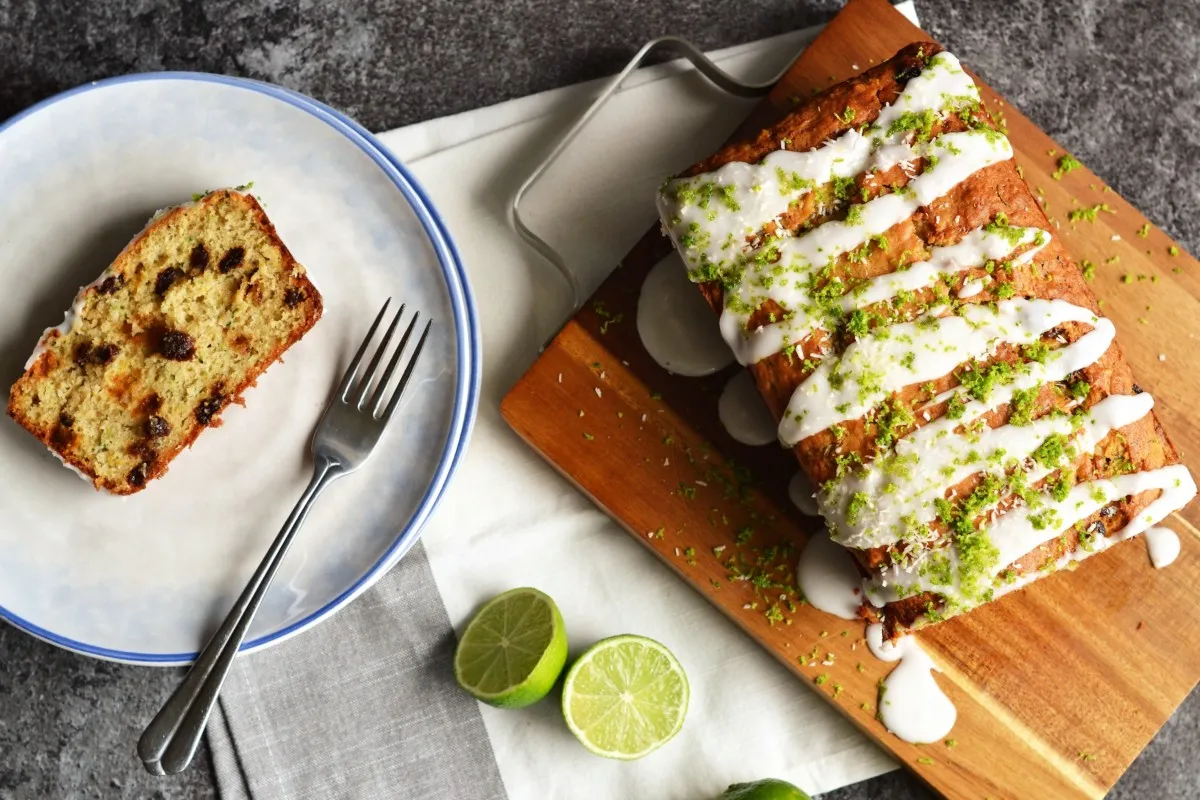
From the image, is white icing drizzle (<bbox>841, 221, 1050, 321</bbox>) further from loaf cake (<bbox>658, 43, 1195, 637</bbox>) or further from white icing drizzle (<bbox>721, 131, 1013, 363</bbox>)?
white icing drizzle (<bbox>721, 131, 1013, 363</bbox>)

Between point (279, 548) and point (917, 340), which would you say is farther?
point (279, 548)

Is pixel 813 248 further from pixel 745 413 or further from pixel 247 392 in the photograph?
pixel 247 392

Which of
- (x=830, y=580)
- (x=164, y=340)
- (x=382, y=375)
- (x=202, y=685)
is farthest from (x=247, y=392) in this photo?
(x=830, y=580)

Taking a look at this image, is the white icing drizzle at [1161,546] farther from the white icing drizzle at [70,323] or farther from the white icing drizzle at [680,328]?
the white icing drizzle at [70,323]

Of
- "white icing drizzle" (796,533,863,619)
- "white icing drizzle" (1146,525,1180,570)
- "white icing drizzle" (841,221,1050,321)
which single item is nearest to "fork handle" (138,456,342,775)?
"white icing drizzle" (796,533,863,619)

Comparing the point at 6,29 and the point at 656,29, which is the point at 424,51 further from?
the point at 6,29

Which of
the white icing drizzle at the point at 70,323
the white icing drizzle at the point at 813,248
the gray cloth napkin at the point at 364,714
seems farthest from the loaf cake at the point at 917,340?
the white icing drizzle at the point at 70,323
